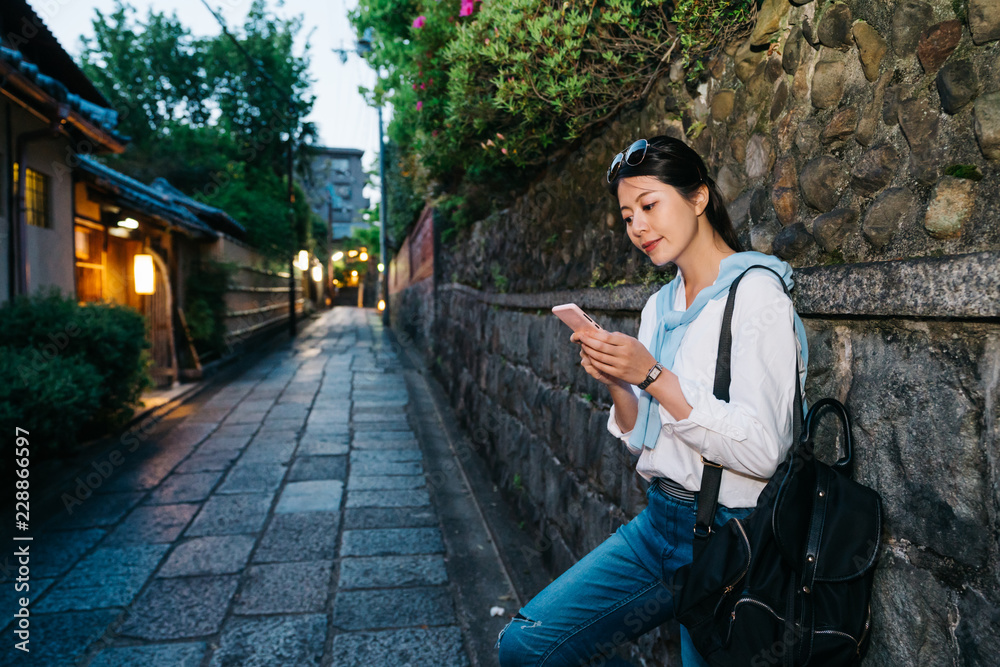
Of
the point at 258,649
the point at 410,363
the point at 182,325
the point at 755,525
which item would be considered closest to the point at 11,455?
the point at 258,649

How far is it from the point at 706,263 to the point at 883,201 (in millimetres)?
399

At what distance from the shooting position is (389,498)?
4.98 m

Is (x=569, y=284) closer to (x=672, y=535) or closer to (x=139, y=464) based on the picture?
(x=672, y=535)

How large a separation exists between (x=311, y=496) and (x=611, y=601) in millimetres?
3921

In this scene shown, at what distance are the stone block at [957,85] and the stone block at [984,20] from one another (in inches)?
1.9

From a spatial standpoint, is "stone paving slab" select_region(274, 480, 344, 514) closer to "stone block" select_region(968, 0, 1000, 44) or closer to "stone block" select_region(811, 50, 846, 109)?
"stone block" select_region(811, 50, 846, 109)

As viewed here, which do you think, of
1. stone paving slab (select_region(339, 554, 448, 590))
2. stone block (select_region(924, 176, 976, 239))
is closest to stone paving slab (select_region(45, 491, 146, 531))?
stone paving slab (select_region(339, 554, 448, 590))

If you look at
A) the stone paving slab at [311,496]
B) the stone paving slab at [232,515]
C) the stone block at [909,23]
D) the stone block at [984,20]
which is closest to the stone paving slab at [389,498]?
the stone paving slab at [311,496]

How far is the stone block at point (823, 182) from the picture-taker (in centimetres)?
148

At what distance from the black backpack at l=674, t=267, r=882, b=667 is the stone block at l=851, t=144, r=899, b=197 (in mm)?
489

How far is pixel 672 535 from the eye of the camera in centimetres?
149

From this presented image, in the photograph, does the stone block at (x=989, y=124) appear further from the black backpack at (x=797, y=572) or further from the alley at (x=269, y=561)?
the alley at (x=269, y=561)

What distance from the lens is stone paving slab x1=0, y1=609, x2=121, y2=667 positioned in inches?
110

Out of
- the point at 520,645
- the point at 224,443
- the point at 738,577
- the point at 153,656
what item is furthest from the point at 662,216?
the point at 224,443
